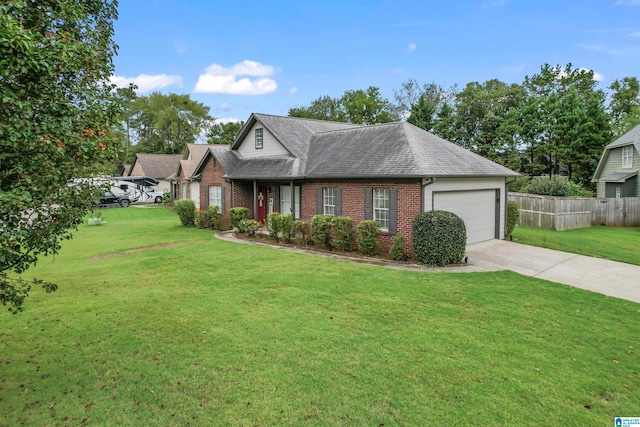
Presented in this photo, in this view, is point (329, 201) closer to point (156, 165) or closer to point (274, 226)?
point (274, 226)

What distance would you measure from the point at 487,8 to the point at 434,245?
1182 centimetres

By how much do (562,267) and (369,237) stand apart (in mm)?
5658

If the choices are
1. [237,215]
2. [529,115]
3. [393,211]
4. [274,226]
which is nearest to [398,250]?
[393,211]

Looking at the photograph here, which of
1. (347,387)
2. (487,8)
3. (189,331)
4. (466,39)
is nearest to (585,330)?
(347,387)

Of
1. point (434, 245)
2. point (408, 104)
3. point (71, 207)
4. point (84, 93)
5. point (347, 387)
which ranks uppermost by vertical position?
point (408, 104)

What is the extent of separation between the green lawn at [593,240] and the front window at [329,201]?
744 centimetres

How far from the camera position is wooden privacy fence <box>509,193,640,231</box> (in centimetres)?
1906

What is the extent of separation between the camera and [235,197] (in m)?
19.4

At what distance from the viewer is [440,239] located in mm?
10992

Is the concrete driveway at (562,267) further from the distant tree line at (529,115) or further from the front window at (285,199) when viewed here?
the distant tree line at (529,115)

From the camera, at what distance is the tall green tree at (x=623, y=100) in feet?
128

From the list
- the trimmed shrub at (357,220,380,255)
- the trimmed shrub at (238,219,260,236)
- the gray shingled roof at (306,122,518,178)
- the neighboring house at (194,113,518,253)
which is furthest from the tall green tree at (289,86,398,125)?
the trimmed shrub at (357,220,380,255)

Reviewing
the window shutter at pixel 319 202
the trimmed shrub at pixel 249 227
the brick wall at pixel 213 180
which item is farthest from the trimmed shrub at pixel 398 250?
the brick wall at pixel 213 180

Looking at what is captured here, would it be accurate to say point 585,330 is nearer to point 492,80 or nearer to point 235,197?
point 235,197
